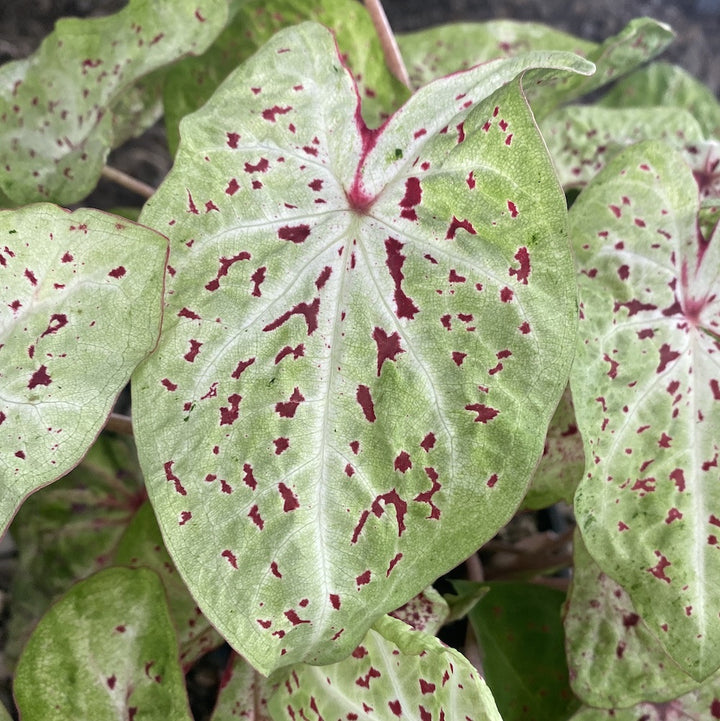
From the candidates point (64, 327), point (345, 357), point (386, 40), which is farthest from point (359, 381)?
point (386, 40)

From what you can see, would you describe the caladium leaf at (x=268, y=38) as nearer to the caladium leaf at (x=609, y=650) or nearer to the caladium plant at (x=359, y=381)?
the caladium plant at (x=359, y=381)

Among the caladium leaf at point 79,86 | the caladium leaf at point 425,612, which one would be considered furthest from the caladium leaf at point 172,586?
the caladium leaf at point 79,86

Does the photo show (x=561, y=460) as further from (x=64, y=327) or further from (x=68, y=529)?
(x=68, y=529)

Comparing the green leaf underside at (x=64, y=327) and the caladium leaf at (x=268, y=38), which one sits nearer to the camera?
the green leaf underside at (x=64, y=327)

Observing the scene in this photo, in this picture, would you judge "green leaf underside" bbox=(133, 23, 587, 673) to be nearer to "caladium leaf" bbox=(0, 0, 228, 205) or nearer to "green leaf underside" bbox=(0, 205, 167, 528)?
"green leaf underside" bbox=(0, 205, 167, 528)

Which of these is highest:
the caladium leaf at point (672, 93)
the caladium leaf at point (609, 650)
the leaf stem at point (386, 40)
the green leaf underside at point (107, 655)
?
the leaf stem at point (386, 40)

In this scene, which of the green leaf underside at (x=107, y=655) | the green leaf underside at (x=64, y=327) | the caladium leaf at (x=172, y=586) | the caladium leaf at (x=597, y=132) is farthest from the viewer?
the caladium leaf at (x=597, y=132)

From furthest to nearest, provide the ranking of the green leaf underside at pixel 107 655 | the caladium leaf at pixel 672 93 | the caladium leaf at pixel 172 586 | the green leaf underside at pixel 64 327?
the caladium leaf at pixel 672 93 < the caladium leaf at pixel 172 586 < the green leaf underside at pixel 107 655 < the green leaf underside at pixel 64 327
